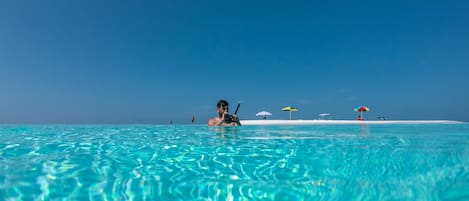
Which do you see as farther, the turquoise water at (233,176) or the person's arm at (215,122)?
the person's arm at (215,122)

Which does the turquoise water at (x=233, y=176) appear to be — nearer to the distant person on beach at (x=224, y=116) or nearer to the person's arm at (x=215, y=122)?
the distant person on beach at (x=224, y=116)

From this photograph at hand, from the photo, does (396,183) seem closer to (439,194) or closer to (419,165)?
(439,194)

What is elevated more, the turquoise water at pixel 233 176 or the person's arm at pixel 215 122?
the person's arm at pixel 215 122

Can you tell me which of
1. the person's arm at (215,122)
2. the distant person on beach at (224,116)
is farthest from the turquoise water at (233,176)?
the person's arm at (215,122)

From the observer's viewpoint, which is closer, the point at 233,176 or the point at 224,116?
the point at 233,176

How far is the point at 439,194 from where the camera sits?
2.63 meters

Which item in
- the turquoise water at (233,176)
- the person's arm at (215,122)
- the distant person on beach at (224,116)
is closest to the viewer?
the turquoise water at (233,176)

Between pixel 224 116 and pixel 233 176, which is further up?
pixel 224 116

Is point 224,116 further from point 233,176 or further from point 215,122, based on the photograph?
point 233,176

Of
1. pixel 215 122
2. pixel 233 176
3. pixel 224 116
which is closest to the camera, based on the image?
pixel 233 176

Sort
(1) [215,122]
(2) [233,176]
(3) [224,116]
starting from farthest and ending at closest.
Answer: (1) [215,122] → (3) [224,116] → (2) [233,176]

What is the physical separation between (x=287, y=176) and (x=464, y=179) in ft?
7.20

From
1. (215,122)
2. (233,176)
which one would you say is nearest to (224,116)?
(215,122)

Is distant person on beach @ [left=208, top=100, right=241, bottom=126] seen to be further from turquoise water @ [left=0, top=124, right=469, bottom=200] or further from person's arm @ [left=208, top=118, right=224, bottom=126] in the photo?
turquoise water @ [left=0, top=124, right=469, bottom=200]
